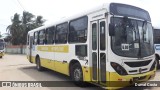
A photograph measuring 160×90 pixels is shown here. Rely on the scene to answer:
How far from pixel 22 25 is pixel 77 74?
42.1 metres

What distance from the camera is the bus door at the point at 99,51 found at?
7.46 meters

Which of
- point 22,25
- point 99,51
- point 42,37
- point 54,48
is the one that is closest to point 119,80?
point 99,51

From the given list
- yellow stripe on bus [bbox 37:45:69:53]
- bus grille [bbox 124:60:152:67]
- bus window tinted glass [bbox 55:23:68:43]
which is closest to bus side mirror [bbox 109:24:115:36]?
bus grille [bbox 124:60:152:67]

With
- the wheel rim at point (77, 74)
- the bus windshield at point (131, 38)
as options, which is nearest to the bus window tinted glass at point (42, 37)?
the wheel rim at point (77, 74)

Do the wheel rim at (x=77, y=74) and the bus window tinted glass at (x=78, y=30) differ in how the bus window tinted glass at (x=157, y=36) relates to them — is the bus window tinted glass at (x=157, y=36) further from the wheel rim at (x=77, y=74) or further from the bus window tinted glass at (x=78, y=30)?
the wheel rim at (x=77, y=74)

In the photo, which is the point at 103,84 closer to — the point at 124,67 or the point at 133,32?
the point at 124,67

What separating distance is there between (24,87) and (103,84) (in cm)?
373

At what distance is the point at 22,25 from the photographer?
49.2 m

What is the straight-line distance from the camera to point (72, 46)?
378 inches

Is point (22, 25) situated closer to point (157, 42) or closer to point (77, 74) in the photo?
point (157, 42)

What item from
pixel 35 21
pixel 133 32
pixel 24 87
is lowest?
pixel 24 87

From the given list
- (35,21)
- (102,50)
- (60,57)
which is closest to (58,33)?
(60,57)

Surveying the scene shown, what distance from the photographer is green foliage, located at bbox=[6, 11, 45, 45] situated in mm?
48750

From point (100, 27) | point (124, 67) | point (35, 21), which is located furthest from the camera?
point (35, 21)
